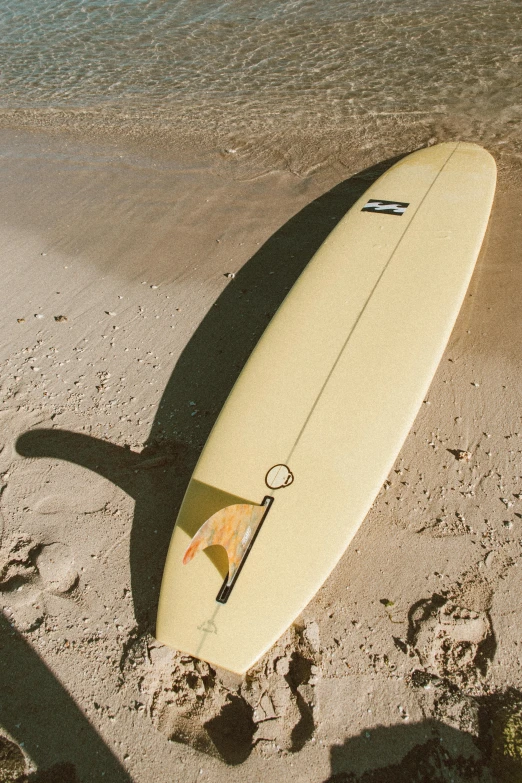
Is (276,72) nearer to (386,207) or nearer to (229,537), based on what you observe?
(386,207)

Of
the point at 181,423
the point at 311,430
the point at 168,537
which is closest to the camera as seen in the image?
the point at 311,430

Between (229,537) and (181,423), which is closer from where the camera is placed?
(229,537)

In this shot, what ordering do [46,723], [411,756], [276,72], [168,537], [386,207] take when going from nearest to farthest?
[411,756], [46,723], [168,537], [386,207], [276,72]

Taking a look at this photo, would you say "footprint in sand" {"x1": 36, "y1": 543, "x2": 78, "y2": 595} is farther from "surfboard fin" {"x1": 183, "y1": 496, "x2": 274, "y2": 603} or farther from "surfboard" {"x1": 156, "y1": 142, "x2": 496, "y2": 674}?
"surfboard fin" {"x1": 183, "y1": 496, "x2": 274, "y2": 603}

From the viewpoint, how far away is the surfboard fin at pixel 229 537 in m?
2.75

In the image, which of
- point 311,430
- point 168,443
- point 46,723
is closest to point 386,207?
point 311,430

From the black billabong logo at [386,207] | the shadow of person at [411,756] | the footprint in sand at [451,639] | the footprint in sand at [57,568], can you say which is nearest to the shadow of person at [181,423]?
the footprint in sand at [57,568]

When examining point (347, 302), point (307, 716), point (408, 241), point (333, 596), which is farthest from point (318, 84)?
point (307, 716)

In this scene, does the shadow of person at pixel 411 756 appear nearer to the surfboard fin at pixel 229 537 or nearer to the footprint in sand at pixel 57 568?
the surfboard fin at pixel 229 537

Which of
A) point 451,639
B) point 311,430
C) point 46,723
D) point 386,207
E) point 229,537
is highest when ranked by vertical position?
point 386,207

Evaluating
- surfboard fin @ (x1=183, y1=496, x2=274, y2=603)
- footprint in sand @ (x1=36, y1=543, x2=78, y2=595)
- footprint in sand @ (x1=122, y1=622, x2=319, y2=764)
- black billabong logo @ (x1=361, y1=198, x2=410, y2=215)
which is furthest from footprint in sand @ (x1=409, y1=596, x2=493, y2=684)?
black billabong logo @ (x1=361, y1=198, x2=410, y2=215)

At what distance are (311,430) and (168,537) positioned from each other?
1.24 meters

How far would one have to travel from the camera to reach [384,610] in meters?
2.97

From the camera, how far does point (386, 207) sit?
465cm
